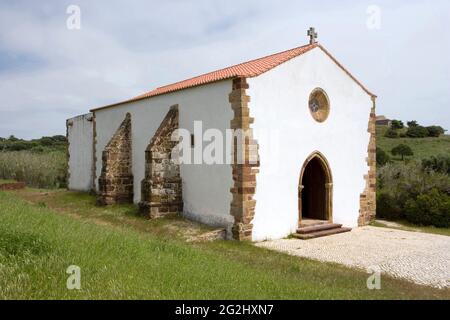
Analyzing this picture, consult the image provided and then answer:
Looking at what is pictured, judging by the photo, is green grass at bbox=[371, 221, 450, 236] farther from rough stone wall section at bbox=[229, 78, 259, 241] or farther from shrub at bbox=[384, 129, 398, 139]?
shrub at bbox=[384, 129, 398, 139]

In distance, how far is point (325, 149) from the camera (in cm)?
1301

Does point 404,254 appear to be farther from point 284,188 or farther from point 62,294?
point 62,294

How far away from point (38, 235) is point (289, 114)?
7.78 meters

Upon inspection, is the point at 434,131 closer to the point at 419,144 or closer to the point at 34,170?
the point at 419,144

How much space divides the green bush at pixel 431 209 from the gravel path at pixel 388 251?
109 inches

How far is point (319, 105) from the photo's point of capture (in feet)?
42.8

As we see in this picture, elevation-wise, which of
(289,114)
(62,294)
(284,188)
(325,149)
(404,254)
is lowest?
(404,254)

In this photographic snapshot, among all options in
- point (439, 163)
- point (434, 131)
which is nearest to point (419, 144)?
point (434, 131)

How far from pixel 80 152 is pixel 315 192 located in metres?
12.9

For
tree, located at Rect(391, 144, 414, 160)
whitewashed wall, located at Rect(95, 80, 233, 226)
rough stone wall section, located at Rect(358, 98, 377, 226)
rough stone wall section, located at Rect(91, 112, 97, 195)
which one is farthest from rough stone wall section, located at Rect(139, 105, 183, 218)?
tree, located at Rect(391, 144, 414, 160)

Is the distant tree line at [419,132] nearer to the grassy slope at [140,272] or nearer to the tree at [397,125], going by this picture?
the tree at [397,125]

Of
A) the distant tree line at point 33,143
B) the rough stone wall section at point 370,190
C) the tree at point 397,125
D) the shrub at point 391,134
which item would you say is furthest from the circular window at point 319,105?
the tree at point 397,125

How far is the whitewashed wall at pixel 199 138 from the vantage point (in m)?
11.2

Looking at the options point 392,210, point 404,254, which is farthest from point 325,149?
point 392,210
